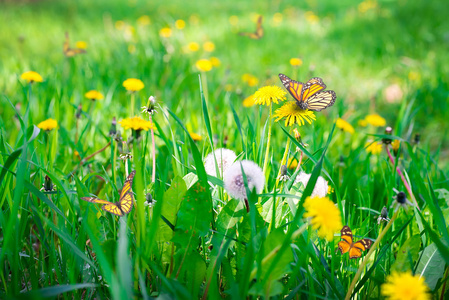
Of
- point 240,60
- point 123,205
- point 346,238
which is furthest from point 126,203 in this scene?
point 240,60

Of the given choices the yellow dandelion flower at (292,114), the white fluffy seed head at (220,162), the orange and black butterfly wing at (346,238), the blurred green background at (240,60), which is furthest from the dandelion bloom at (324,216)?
the blurred green background at (240,60)

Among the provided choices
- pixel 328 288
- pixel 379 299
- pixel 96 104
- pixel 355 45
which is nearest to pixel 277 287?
pixel 328 288

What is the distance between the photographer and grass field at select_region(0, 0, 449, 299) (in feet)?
2.89

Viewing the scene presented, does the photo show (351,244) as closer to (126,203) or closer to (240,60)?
(126,203)

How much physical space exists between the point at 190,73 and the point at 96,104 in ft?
3.61

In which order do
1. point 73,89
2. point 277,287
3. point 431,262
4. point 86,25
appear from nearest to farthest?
point 277,287 → point 431,262 → point 73,89 → point 86,25

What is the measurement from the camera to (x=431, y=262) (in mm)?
975

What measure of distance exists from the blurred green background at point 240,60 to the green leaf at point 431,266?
2.66 feet

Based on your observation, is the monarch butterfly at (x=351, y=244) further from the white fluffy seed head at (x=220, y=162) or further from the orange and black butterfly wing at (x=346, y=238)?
the white fluffy seed head at (x=220, y=162)

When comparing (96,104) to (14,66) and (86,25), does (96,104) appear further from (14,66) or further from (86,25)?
(86,25)

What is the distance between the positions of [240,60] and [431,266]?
3.65 metres

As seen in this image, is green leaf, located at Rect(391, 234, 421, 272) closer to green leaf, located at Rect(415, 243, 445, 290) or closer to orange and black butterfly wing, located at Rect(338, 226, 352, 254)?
green leaf, located at Rect(415, 243, 445, 290)

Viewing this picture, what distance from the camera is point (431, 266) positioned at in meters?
0.97

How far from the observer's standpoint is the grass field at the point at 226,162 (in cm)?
88
